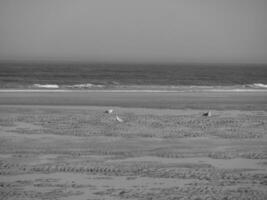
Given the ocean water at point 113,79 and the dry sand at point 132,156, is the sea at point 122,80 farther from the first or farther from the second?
the dry sand at point 132,156

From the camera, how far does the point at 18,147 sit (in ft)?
35.5

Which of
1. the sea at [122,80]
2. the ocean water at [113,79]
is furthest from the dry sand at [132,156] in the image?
the ocean water at [113,79]

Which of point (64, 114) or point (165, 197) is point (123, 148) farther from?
point (64, 114)

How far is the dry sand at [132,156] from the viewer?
24.3 feet

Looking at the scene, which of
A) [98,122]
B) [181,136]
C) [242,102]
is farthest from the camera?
[242,102]

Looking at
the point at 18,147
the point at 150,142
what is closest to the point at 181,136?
the point at 150,142

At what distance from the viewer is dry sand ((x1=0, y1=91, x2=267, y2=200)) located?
24.3 feet

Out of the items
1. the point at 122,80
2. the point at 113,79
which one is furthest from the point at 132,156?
the point at 113,79

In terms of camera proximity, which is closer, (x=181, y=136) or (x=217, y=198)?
(x=217, y=198)

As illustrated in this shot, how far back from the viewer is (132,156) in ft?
33.0

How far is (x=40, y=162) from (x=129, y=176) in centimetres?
208

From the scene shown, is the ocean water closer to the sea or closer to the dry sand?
the sea

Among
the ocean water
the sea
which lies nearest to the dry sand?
the sea

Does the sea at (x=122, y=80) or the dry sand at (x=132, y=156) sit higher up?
the sea at (x=122, y=80)
